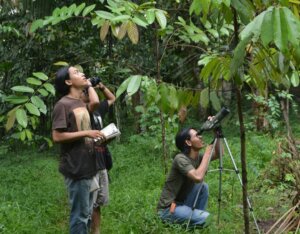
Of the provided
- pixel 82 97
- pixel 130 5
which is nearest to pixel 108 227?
pixel 82 97

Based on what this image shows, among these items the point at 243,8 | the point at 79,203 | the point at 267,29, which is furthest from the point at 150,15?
the point at 79,203

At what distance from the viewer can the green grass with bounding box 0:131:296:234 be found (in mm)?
4328

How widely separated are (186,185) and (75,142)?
4.32ft

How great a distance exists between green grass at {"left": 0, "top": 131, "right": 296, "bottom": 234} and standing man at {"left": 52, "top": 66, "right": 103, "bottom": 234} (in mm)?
853

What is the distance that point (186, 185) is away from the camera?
172 inches

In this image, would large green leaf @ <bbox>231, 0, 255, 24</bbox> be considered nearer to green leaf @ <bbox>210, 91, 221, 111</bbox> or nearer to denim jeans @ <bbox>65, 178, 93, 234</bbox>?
green leaf @ <bbox>210, 91, 221, 111</bbox>

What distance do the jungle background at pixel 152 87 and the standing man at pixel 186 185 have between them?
13cm

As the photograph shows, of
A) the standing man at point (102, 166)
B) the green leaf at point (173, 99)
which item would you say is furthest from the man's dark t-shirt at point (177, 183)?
the green leaf at point (173, 99)

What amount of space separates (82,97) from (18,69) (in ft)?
10.1

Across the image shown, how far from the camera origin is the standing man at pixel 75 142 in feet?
11.1

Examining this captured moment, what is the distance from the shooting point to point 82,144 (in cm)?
346

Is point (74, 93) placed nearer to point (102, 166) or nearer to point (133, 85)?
point (102, 166)

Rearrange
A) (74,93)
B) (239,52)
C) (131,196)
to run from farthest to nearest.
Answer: (131,196) → (74,93) → (239,52)

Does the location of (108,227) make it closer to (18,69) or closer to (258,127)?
(18,69)
